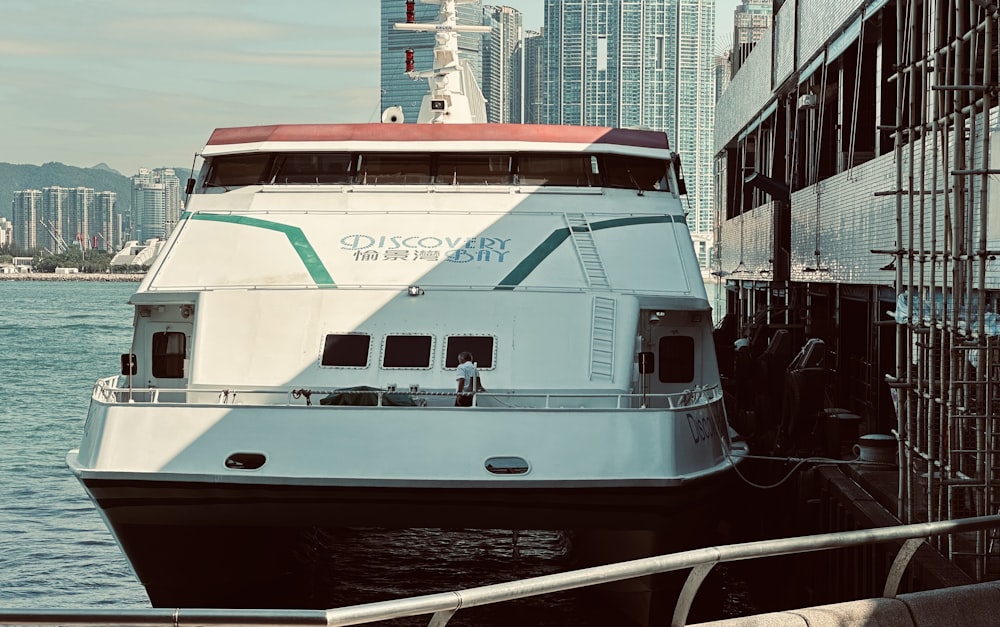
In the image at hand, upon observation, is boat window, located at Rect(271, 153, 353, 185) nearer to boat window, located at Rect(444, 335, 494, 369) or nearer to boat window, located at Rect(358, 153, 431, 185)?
boat window, located at Rect(358, 153, 431, 185)

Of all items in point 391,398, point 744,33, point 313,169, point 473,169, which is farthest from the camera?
point 744,33

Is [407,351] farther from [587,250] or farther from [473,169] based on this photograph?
[473,169]

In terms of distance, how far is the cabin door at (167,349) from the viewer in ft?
52.0

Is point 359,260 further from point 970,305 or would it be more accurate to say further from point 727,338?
point 727,338

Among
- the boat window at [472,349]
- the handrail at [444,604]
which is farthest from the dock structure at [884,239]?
the handrail at [444,604]

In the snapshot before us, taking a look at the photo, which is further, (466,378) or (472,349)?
(472,349)

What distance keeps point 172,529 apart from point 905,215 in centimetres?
1056

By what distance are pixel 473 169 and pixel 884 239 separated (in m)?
6.88

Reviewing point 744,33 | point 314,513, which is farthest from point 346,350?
point 744,33

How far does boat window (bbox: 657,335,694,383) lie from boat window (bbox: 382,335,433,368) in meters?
2.86

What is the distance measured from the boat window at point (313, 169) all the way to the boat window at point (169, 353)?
90.5 inches

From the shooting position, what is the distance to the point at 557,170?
16625mm

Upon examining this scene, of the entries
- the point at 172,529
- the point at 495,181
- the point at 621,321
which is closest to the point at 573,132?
the point at 495,181

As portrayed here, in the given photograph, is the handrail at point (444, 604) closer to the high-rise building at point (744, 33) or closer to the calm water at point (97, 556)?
the calm water at point (97, 556)
